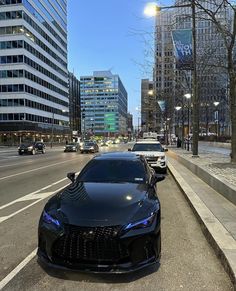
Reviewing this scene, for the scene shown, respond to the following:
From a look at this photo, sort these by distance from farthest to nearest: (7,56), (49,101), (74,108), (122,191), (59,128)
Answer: (74,108) < (59,128) < (49,101) < (7,56) < (122,191)

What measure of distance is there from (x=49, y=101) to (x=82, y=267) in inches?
4142

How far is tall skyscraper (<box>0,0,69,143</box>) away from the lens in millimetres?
86438

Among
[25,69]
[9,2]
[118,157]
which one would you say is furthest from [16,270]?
[9,2]

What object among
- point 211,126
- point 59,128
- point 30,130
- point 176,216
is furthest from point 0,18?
point 176,216

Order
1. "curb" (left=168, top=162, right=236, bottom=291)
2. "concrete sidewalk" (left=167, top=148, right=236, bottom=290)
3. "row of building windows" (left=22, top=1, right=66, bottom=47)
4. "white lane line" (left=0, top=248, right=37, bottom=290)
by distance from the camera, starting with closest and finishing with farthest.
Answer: "white lane line" (left=0, top=248, right=37, bottom=290), "curb" (left=168, top=162, right=236, bottom=291), "concrete sidewalk" (left=167, top=148, right=236, bottom=290), "row of building windows" (left=22, top=1, right=66, bottom=47)

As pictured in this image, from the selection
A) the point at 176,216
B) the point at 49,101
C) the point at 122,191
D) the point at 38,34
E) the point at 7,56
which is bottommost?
the point at 176,216

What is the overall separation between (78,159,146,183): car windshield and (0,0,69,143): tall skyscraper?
269 feet

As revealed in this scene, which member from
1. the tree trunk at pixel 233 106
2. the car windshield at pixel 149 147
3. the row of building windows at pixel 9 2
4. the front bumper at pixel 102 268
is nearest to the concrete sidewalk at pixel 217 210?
the front bumper at pixel 102 268

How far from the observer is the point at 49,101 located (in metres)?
107

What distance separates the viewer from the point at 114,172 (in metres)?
7.32

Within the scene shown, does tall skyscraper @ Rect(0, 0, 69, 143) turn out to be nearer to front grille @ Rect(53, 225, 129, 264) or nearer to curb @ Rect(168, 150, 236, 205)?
curb @ Rect(168, 150, 236, 205)

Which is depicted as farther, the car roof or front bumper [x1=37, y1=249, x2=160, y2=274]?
the car roof

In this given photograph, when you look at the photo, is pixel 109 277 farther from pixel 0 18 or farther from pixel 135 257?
pixel 0 18

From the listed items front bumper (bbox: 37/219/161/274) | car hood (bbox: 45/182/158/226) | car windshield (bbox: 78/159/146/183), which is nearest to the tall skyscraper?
car windshield (bbox: 78/159/146/183)
